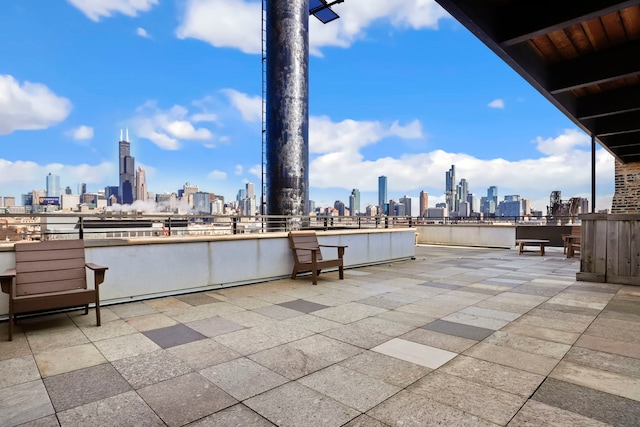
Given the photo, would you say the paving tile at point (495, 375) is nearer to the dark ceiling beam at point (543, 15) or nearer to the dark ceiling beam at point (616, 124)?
the dark ceiling beam at point (543, 15)

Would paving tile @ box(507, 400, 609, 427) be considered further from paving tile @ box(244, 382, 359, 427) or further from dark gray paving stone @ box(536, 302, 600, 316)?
dark gray paving stone @ box(536, 302, 600, 316)

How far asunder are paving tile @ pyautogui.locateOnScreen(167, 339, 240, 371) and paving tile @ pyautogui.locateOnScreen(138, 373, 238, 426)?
289 mm

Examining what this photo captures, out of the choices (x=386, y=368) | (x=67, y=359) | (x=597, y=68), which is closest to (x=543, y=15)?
(x=597, y=68)

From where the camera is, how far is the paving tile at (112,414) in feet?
7.05

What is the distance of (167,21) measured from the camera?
44156 mm

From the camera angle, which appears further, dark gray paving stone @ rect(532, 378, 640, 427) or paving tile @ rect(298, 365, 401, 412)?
paving tile @ rect(298, 365, 401, 412)

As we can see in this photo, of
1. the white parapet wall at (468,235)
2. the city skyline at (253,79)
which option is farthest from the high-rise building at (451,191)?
the white parapet wall at (468,235)

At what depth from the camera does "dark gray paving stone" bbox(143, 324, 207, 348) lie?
11.7 feet

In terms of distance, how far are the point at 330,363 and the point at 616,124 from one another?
758cm

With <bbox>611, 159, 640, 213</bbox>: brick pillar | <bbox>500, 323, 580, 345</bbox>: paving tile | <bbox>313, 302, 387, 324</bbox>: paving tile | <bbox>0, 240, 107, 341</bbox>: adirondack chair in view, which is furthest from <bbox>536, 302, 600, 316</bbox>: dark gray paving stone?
<bbox>611, 159, 640, 213</bbox>: brick pillar

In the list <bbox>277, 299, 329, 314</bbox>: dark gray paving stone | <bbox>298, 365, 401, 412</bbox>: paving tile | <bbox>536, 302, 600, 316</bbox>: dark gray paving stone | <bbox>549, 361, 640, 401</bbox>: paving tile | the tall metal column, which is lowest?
<bbox>536, 302, 600, 316</bbox>: dark gray paving stone

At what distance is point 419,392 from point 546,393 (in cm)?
86

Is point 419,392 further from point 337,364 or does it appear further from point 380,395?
point 337,364

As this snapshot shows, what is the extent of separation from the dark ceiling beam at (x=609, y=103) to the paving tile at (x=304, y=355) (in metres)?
5.70
